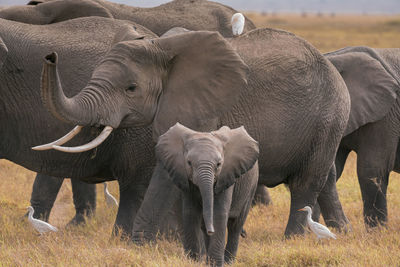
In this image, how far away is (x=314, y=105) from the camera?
645 centimetres

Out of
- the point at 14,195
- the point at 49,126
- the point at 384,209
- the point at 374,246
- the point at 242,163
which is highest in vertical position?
the point at 242,163

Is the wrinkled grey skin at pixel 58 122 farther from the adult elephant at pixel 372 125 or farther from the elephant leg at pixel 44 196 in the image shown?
the adult elephant at pixel 372 125

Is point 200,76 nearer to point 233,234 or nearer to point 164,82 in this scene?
point 164,82

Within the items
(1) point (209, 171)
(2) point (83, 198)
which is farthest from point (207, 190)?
(2) point (83, 198)

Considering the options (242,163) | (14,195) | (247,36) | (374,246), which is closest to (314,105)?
(247,36)

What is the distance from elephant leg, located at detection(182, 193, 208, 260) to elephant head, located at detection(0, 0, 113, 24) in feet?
9.01

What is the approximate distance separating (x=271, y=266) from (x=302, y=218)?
136cm

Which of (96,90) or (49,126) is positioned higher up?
(96,90)

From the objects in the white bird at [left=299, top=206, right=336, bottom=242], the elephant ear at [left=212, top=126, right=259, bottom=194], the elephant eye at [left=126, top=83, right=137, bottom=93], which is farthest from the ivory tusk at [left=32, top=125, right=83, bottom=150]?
the white bird at [left=299, top=206, right=336, bottom=242]

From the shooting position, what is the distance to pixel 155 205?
5.66 m

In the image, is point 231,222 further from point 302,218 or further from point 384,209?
point 384,209

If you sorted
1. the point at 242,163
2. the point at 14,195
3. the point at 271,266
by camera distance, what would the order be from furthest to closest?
the point at 14,195
the point at 271,266
the point at 242,163

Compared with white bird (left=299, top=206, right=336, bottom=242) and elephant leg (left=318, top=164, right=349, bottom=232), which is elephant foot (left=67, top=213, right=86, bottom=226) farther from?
white bird (left=299, top=206, right=336, bottom=242)

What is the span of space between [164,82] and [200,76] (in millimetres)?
245
